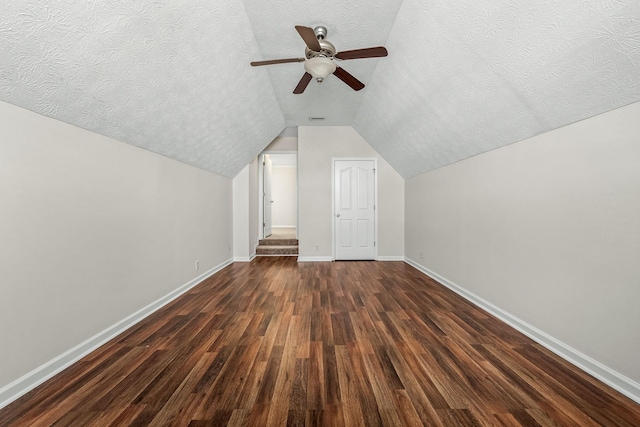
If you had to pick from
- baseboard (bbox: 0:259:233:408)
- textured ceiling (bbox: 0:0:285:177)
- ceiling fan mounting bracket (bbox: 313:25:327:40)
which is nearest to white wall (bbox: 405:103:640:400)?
ceiling fan mounting bracket (bbox: 313:25:327:40)

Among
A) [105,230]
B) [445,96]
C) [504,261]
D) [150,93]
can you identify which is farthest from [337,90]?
[105,230]

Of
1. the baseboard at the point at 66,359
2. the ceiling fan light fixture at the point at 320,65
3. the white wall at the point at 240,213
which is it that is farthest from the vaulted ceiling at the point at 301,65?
the white wall at the point at 240,213

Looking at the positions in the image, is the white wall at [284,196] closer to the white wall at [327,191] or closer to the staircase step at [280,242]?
the staircase step at [280,242]

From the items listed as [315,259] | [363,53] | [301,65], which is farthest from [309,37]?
[315,259]

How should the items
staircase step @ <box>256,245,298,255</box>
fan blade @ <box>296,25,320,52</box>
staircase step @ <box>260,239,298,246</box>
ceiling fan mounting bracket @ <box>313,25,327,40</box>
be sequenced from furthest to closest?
staircase step @ <box>260,239,298,246</box> < staircase step @ <box>256,245,298,255</box> < ceiling fan mounting bracket @ <box>313,25,327,40</box> < fan blade @ <box>296,25,320,52</box>

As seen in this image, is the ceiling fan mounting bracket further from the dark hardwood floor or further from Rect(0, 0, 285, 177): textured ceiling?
the dark hardwood floor

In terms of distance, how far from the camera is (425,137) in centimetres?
346

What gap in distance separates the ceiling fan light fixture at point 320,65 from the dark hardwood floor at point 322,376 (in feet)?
7.67

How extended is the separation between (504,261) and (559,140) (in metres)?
1.17

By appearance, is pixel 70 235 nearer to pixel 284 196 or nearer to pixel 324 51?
pixel 324 51

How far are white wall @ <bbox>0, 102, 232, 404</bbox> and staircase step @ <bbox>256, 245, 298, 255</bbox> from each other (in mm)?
3092

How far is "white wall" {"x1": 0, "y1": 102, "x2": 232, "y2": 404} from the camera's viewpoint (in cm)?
146

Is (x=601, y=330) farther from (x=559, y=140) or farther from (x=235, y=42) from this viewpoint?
(x=235, y=42)

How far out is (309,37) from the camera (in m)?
2.01
